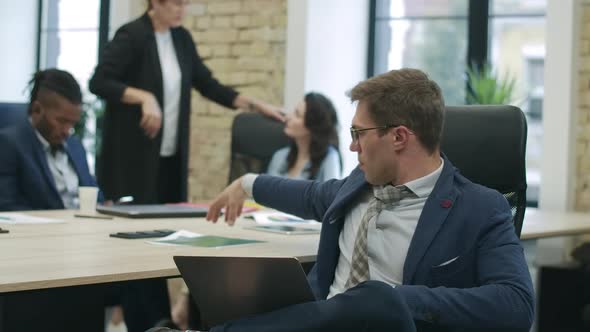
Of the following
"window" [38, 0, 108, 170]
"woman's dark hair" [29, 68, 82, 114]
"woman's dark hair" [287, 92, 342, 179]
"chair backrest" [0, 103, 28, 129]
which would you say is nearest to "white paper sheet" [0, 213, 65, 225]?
"woman's dark hair" [29, 68, 82, 114]

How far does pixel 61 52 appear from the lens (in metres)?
7.53

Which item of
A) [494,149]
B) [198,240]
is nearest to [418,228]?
[494,149]

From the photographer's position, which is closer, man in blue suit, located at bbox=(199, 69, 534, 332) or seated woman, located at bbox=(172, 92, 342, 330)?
man in blue suit, located at bbox=(199, 69, 534, 332)

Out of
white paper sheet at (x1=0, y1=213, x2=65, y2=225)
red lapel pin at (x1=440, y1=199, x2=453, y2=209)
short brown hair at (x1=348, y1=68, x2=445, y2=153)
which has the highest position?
short brown hair at (x1=348, y1=68, x2=445, y2=153)

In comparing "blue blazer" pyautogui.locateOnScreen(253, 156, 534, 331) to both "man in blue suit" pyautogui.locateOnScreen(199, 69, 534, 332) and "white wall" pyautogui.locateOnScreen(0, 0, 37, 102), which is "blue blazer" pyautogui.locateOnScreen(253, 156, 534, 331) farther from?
"white wall" pyautogui.locateOnScreen(0, 0, 37, 102)

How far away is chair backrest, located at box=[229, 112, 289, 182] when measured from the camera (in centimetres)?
443

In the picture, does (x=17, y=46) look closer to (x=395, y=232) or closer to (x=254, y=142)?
(x=254, y=142)

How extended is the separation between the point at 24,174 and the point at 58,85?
0.40m

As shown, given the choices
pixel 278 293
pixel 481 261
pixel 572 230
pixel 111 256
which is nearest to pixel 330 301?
pixel 278 293

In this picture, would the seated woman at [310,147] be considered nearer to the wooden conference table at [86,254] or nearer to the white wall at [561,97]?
the white wall at [561,97]

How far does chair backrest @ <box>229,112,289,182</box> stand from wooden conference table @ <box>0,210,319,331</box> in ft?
4.06

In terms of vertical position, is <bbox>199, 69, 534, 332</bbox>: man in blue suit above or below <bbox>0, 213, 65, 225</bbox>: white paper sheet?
above

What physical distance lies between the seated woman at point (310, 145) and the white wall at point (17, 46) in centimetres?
359

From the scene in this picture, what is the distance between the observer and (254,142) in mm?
4461
